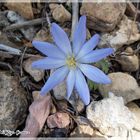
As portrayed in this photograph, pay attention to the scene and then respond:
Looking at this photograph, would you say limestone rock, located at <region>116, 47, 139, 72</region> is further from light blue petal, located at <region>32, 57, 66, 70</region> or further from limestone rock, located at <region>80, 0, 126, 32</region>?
light blue petal, located at <region>32, 57, 66, 70</region>

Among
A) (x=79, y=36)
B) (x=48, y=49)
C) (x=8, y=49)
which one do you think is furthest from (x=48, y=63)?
(x=8, y=49)

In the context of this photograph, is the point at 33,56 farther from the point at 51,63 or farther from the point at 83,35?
the point at 83,35

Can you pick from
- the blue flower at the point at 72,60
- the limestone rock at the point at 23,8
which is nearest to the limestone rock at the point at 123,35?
the blue flower at the point at 72,60

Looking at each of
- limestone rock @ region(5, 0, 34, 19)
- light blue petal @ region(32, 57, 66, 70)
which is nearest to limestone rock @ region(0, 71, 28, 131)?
light blue petal @ region(32, 57, 66, 70)

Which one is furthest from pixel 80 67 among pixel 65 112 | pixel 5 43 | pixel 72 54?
pixel 5 43

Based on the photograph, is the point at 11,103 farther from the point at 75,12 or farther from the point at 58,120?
the point at 75,12
